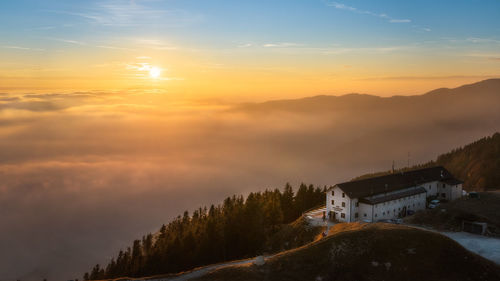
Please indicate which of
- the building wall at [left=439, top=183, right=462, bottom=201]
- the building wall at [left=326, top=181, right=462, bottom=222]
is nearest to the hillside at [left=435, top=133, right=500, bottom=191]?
the building wall at [left=439, top=183, right=462, bottom=201]

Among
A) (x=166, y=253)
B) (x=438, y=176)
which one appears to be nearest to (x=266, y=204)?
(x=166, y=253)

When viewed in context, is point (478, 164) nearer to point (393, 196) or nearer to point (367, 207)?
point (393, 196)

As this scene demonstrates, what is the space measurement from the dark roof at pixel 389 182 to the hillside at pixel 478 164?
3435 centimetres

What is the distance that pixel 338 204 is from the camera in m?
75.1

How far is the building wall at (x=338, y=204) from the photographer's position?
2884 inches

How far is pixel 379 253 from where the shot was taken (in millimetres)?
47062

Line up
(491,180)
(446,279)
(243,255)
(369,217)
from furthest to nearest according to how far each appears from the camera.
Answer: (491,180)
(243,255)
(369,217)
(446,279)

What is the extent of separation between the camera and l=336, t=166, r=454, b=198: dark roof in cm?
7506

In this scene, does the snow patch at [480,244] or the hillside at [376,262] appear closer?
the hillside at [376,262]

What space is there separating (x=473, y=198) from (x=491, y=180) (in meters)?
51.6

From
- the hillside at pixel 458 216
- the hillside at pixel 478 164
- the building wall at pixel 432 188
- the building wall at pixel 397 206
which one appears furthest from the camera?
the hillside at pixel 478 164

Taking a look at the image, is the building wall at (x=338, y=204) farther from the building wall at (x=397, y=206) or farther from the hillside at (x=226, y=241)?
the hillside at (x=226, y=241)

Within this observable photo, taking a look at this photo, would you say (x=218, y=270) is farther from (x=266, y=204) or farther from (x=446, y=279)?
(x=266, y=204)

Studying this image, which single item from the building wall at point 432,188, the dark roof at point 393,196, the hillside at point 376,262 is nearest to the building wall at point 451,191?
the building wall at point 432,188
